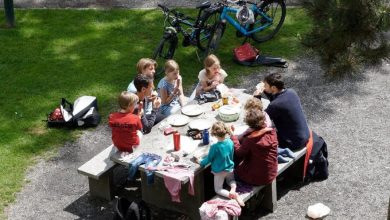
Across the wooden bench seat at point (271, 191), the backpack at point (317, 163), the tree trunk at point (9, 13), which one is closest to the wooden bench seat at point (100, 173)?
the wooden bench seat at point (271, 191)

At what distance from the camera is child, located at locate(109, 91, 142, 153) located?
26.4 feet

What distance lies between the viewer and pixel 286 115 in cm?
821

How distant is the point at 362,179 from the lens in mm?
8664

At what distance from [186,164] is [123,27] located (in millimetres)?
6933

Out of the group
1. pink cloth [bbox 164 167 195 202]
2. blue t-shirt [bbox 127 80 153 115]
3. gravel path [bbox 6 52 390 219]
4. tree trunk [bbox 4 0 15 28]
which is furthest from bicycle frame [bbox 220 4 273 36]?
pink cloth [bbox 164 167 195 202]

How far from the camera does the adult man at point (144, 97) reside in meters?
8.66

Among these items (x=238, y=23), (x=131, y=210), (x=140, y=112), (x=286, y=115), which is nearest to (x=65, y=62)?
(x=238, y=23)

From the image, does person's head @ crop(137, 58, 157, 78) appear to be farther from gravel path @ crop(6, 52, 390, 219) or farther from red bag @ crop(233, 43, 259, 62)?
red bag @ crop(233, 43, 259, 62)

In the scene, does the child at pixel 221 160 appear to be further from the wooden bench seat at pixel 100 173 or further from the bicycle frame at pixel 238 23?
the bicycle frame at pixel 238 23

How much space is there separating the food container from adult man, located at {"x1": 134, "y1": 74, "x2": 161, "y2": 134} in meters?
0.92

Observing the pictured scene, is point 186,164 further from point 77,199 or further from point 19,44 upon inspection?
point 19,44

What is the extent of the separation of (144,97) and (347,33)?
399 cm

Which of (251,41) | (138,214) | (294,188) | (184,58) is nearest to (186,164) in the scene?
(138,214)

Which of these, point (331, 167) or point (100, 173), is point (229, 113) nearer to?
point (331, 167)
